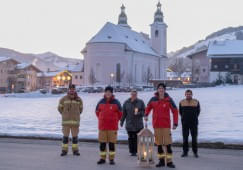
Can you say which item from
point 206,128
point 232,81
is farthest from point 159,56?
point 206,128

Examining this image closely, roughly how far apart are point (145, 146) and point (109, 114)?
52.0 inches

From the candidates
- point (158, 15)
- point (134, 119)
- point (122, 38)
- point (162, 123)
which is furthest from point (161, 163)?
point (158, 15)

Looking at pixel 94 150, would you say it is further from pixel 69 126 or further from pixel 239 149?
pixel 239 149

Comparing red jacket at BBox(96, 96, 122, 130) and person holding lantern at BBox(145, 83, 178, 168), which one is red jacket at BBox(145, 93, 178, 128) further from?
red jacket at BBox(96, 96, 122, 130)

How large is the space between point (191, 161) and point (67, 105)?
11.5 ft

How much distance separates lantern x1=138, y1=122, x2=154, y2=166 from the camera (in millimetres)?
8422

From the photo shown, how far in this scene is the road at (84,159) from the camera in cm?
834

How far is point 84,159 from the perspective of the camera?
9320 millimetres

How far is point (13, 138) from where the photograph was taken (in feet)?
42.1

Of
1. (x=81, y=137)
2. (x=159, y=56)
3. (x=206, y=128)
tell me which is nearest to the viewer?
(x=81, y=137)

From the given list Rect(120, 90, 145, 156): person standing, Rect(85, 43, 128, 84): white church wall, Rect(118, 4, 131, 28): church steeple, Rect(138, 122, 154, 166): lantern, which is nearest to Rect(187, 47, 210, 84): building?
Rect(85, 43, 128, 84): white church wall

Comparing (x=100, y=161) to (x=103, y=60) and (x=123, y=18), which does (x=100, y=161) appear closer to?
(x=103, y=60)

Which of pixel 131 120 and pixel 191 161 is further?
pixel 131 120

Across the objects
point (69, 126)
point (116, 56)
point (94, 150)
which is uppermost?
point (116, 56)
